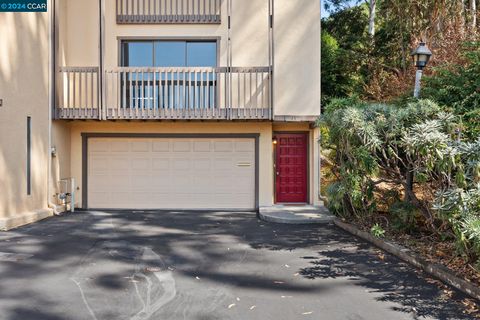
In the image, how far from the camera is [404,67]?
15.8 meters

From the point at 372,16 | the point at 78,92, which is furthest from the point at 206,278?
the point at 372,16

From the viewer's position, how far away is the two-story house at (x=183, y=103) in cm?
1080

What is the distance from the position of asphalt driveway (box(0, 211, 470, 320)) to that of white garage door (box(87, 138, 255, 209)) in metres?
3.22

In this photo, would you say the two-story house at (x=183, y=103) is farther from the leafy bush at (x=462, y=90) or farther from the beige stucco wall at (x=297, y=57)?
the leafy bush at (x=462, y=90)

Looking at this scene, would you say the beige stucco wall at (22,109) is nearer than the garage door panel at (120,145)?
Yes

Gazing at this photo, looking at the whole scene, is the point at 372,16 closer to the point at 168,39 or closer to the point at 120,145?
the point at 168,39

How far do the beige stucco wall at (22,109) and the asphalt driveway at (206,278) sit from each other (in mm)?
1051

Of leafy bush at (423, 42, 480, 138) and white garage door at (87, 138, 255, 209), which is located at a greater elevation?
leafy bush at (423, 42, 480, 138)

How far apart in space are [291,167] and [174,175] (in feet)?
11.4

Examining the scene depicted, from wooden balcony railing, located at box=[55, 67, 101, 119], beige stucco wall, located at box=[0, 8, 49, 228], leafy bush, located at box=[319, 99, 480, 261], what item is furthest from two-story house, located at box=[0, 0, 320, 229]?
leafy bush, located at box=[319, 99, 480, 261]

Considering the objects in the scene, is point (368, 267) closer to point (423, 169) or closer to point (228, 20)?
point (423, 169)

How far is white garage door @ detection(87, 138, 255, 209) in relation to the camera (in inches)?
459

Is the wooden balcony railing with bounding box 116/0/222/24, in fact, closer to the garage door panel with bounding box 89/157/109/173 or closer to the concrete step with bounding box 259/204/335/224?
the garage door panel with bounding box 89/157/109/173

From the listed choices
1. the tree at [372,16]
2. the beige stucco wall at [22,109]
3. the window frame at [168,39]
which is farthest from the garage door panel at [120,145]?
the tree at [372,16]
